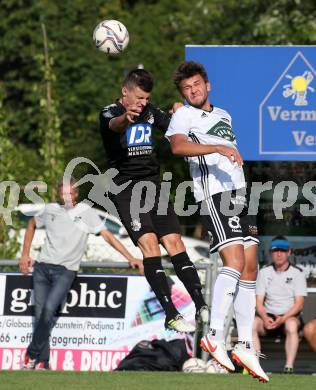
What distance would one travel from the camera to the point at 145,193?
10375mm

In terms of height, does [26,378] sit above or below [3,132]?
below

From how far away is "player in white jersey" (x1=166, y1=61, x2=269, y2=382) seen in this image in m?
9.27

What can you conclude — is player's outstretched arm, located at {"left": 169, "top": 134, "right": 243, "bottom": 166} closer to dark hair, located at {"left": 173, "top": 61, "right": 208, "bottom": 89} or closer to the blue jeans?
dark hair, located at {"left": 173, "top": 61, "right": 208, "bottom": 89}

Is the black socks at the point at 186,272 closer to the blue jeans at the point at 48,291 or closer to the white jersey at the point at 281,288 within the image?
the blue jeans at the point at 48,291

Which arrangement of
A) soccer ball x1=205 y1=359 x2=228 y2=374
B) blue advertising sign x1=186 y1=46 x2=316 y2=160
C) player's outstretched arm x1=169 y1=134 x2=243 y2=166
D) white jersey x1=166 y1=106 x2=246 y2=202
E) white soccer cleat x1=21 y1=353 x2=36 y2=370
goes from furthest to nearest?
blue advertising sign x1=186 y1=46 x2=316 y2=160 → white soccer cleat x1=21 y1=353 x2=36 y2=370 → soccer ball x1=205 y1=359 x2=228 y2=374 → white jersey x1=166 y1=106 x2=246 y2=202 → player's outstretched arm x1=169 y1=134 x2=243 y2=166

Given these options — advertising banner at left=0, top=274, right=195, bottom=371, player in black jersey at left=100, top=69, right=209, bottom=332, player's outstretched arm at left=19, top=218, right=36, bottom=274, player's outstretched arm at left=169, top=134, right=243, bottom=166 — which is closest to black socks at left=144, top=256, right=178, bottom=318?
→ player in black jersey at left=100, top=69, right=209, bottom=332

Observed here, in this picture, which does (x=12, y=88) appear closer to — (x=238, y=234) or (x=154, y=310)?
(x=154, y=310)

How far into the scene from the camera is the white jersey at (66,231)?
43.7 feet

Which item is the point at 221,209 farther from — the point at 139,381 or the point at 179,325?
the point at 139,381

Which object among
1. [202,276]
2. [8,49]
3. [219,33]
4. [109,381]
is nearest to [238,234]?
[109,381]

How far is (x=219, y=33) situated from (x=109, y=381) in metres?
19.3

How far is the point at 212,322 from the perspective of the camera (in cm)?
937

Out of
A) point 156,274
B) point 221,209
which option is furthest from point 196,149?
point 156,274

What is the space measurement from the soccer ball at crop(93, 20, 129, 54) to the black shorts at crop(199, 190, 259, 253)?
8.17 feet
